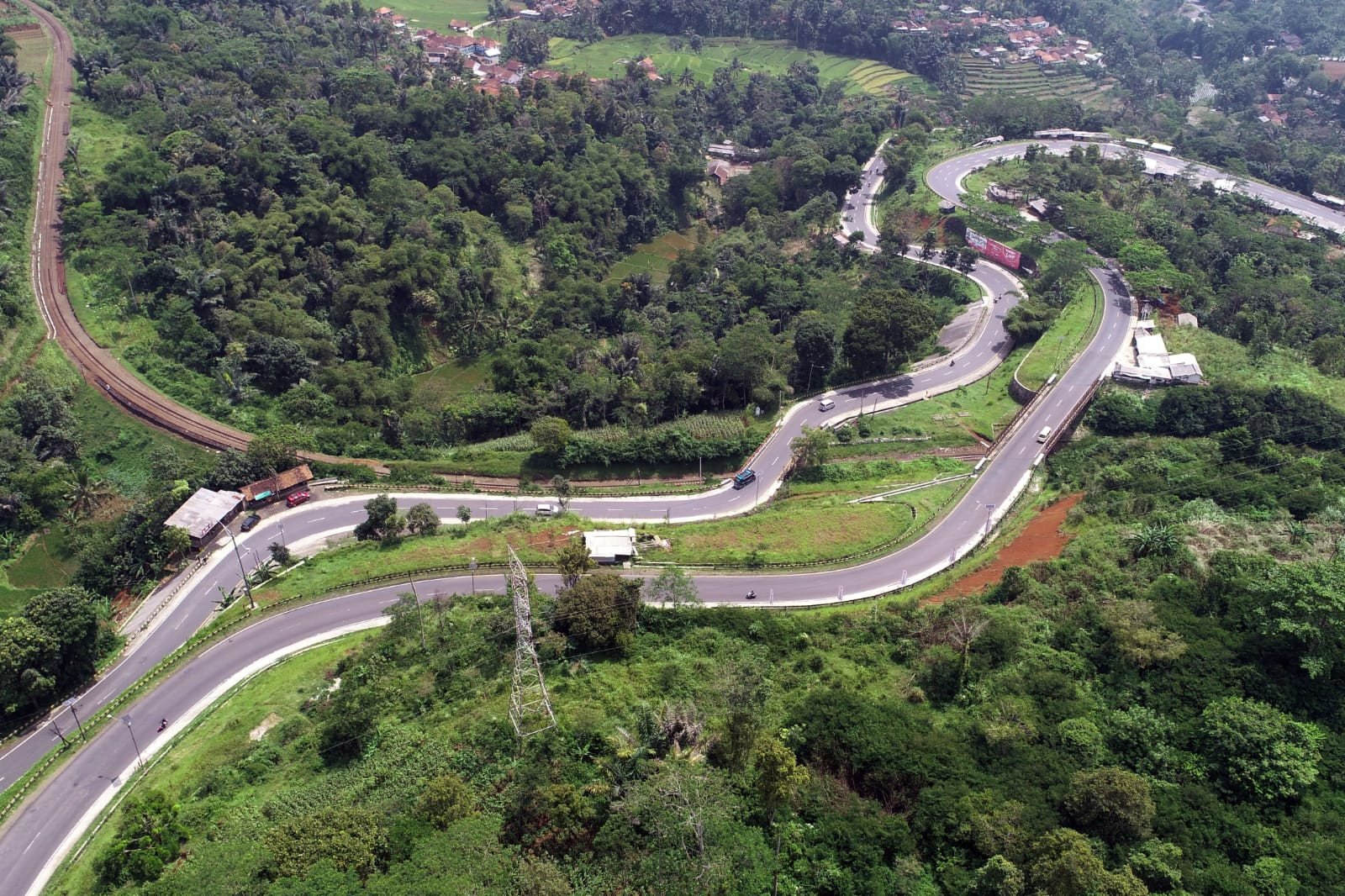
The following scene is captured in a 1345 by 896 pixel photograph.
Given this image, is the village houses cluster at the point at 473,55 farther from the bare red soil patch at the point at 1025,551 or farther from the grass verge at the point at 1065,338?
the bare red soil patch at the point at 1025,551

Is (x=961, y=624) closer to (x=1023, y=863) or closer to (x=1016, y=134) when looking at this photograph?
(x=1023, y=863)

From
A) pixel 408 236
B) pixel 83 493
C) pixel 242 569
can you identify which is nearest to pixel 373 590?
pixel 242 569

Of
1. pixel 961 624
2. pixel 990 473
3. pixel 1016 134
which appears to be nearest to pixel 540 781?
pixel 961 624

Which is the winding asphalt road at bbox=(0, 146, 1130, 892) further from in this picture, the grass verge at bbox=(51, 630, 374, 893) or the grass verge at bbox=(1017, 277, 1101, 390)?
the grass verge at bbox=(51, 630, 374, 893)

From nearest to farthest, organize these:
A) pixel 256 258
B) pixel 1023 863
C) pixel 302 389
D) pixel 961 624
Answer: pixel 1023 863, pixel 961 624, pixel 302 389, pixel 256 258

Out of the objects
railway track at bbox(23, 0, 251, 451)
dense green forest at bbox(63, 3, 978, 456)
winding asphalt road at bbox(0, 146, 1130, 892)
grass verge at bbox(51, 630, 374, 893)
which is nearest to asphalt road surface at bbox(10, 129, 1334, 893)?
winding asphalt road at bbox(0, 146, 1130, 892)

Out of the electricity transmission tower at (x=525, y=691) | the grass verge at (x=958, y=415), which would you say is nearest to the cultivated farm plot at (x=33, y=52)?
the electricity transmission tower at (x=525, y=691)
